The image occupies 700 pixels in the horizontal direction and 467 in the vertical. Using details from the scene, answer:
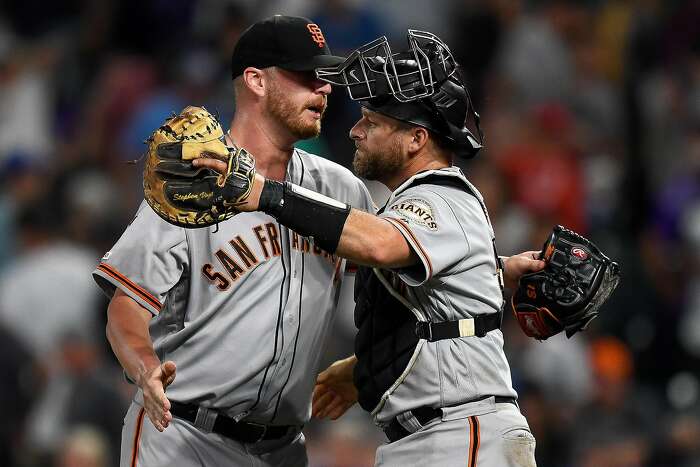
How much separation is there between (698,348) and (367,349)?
12.5 feet

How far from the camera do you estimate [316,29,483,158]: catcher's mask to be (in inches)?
153

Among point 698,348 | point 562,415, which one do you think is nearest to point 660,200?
point 698,348

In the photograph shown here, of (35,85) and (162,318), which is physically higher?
(162,318)

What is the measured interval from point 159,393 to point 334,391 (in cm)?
112

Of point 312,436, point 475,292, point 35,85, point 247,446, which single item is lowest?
point 312,436

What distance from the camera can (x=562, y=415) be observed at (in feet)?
22.7

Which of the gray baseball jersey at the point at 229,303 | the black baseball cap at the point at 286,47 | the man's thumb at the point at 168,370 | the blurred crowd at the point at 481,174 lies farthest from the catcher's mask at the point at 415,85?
the blurred crowd at the point at 481,174

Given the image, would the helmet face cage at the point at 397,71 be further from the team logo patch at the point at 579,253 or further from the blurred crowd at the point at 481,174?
the blurred crowd at the point at 481,174

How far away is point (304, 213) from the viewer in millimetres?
3547

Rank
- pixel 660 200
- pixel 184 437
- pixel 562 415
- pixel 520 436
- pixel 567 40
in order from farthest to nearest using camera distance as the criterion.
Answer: pixel 567 40
pixel 660 200
pixel 562 415
pixel 184 437
pixel 520 436

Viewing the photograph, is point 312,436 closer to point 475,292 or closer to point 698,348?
point 698,348

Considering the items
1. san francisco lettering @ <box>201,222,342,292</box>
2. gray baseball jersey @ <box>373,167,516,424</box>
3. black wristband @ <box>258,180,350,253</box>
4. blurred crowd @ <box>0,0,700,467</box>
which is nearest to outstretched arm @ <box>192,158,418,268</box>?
black wristband @ <box>258,180,350,253</box>

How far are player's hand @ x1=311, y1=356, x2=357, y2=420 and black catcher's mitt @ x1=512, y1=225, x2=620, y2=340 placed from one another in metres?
0.67

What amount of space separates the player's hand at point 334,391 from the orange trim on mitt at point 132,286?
76cm
